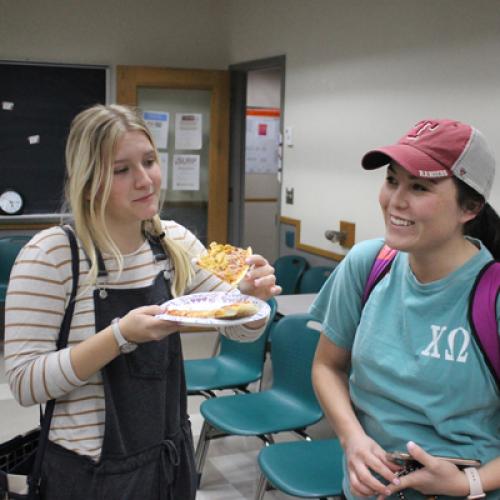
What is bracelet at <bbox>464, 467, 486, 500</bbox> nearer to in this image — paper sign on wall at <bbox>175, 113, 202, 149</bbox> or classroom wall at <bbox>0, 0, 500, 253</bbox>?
classroom wall at <bbox>0, 0, 500, 253</bbox>

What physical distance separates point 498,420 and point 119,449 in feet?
2.56

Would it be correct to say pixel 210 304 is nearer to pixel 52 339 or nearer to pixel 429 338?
pixel 52 339

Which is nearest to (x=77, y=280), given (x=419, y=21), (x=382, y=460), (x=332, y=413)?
(x=332, y=413)

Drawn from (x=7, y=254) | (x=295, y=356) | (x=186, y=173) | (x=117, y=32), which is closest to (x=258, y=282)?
(x=295, y=356)

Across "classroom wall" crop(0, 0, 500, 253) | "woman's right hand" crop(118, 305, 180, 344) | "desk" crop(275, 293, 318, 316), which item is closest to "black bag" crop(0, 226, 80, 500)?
"woman's right hand" crop(118, 305, 180, 344)

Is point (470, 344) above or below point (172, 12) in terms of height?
below

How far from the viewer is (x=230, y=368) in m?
3.64

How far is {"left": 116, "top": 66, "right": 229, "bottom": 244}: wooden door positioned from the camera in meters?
5.90

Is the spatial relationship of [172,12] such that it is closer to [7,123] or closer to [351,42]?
[7,123]

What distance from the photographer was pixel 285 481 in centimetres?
243

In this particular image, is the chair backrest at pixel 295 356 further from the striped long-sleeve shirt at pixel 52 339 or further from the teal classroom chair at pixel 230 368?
the striped long-sleeve shirt at pixel 52 339

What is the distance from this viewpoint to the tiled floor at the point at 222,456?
329 cm

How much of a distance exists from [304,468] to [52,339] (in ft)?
4.39

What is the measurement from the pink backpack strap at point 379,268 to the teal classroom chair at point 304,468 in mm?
1069
